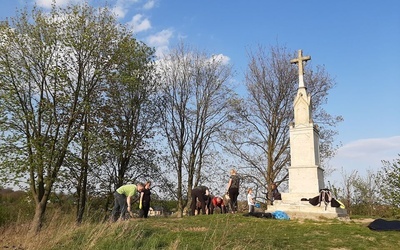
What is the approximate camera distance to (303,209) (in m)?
15.2

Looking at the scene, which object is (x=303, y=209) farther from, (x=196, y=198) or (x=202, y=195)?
(x=196, y=198)

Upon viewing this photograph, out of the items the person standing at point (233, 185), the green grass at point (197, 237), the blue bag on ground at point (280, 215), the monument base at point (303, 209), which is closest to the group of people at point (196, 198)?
the person standing at point (233, 185)

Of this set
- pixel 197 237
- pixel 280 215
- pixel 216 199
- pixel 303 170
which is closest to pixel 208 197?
pixel 216 199

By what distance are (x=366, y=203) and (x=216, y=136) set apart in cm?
1268

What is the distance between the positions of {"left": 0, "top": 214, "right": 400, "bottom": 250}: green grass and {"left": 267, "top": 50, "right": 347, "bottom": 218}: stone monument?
3.28 metres

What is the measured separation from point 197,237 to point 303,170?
941cm

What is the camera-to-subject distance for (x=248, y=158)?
2653 cm

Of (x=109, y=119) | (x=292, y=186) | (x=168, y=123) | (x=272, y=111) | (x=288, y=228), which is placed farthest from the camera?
(x=168, y=123)

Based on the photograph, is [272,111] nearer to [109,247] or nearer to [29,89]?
[29,89]

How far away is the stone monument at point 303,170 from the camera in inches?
600

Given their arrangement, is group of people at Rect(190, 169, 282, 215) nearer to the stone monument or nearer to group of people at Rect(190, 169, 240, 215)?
group of people at Rect(190, 169, 240, 215)

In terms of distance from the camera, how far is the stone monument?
50.0 feet

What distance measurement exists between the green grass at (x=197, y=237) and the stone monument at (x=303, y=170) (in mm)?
3276

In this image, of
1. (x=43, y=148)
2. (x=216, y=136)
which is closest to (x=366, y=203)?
(x=216, y=136)
